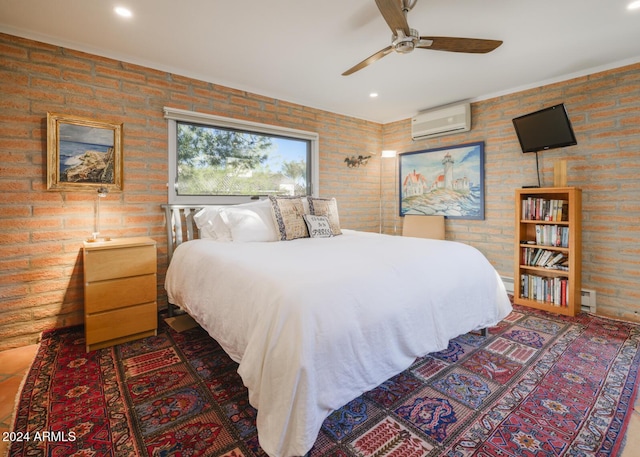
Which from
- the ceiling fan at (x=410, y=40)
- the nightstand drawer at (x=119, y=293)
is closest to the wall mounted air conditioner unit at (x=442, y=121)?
the ceiling fan at (x=410, y=40)

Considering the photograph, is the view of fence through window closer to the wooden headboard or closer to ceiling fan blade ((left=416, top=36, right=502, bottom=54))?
the wooden headboard

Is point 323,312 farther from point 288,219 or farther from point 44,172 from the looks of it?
point 44,172

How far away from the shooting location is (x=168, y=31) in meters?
2.35

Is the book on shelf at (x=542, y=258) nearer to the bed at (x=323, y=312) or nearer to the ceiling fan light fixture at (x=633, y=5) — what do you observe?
the bed at (x=323, y=312)

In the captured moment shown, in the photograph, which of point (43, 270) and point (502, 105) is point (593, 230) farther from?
point (43, 270)

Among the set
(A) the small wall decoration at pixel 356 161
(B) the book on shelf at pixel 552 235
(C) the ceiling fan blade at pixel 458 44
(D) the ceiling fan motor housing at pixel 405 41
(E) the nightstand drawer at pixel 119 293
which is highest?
(C) the ceiling fan blade at pixel 458 44

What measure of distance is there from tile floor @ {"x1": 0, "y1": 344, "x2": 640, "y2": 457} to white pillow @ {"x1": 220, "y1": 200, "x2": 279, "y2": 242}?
1644mm

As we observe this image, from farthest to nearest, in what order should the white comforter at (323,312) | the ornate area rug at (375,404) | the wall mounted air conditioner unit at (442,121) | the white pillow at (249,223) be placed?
1. the wall mounted air conditioner unit at (442,121)
2. the white pillow at (249,223)
3. the ornate area rug at (375,404)
4. the white comforter at (323,312)

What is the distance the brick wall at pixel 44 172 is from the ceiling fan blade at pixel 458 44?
2.27 meters

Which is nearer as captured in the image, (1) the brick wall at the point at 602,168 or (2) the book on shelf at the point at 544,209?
(1) the brick wall at the point at 602,168

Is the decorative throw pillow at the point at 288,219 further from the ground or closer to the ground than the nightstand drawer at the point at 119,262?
further from the ground

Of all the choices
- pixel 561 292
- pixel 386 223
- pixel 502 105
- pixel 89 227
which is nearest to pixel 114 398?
pixel 89 227

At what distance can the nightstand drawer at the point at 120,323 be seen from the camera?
2285 millimetres

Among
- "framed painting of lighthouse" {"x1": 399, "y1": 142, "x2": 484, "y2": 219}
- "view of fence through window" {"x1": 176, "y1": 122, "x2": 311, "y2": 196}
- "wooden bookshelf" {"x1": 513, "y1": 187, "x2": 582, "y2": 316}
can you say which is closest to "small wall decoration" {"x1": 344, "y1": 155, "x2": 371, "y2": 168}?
"framed painting of lighthouse" {"x1": 399, "y1": 142, "x2": 484, "y2": 219}
